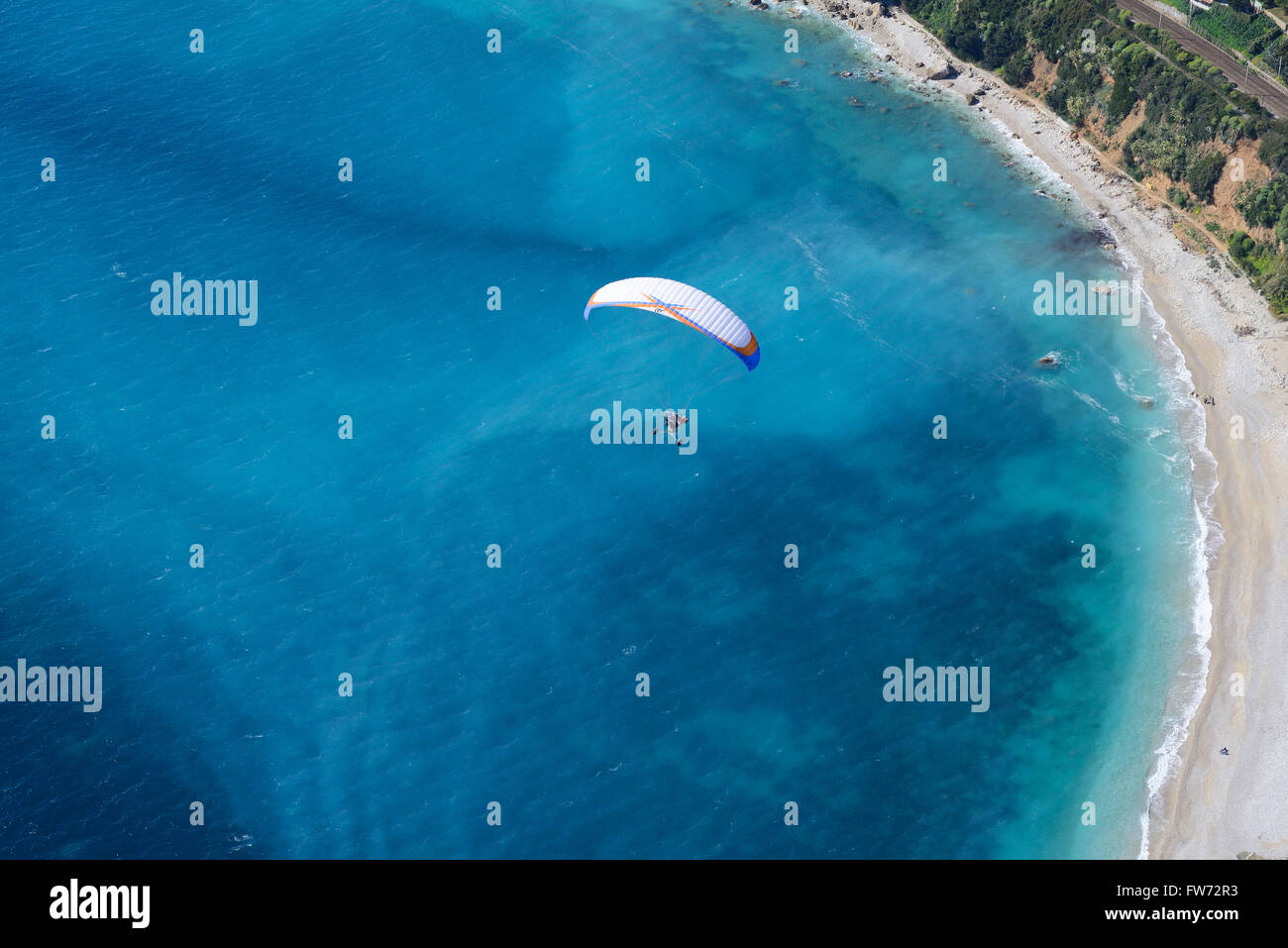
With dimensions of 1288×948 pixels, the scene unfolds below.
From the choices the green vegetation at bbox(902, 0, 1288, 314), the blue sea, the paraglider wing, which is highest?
the green vegetation at bbox(902, 0, 1288, 314)

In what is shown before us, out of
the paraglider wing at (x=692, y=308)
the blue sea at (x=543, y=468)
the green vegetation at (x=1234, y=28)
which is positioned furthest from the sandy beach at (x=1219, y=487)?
the paraglider wing at (x=692, y=308)

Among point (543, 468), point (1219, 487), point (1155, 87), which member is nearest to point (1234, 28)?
point (1155, 87)

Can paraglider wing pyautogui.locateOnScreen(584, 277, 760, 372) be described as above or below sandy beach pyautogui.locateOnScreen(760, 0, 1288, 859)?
above

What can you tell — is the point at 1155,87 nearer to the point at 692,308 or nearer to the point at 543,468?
the point at 692,308

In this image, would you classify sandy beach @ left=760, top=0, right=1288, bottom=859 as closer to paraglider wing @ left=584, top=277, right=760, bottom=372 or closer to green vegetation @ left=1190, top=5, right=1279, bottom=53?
green vegetation @ left=1190, top=5, right=1279, bottom=53

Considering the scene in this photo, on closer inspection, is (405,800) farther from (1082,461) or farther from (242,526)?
(1082,461)

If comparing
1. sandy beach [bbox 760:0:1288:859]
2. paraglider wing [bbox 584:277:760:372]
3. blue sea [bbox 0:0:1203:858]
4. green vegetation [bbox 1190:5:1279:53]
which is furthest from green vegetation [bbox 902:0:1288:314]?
paraglider wing [bbox 584:277:760:372]

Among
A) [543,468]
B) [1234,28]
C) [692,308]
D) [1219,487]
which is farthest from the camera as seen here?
[1234,28]
